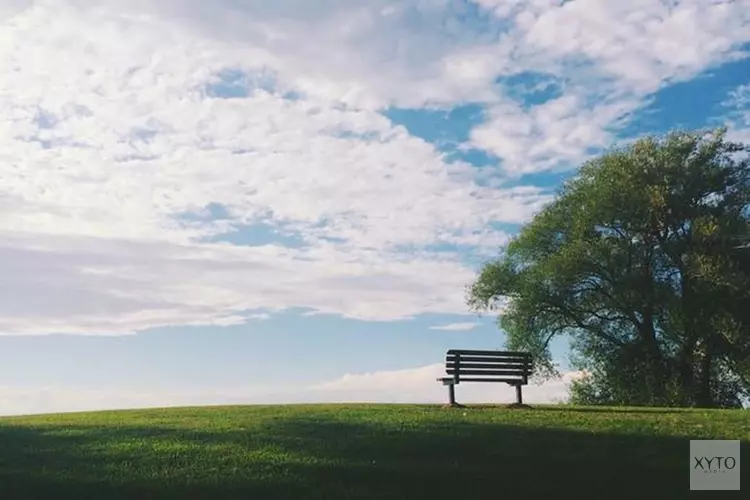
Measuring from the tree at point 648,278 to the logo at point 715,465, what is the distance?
20555mm

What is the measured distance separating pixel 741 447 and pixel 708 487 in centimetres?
310

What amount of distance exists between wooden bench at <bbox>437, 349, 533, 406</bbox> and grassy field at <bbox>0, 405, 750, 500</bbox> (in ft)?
18.4

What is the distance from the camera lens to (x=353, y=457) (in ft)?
48.0

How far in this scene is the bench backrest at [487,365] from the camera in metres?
25.9

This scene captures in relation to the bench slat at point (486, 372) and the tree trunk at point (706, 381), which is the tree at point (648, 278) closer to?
the tree trunk at point (706, 381)

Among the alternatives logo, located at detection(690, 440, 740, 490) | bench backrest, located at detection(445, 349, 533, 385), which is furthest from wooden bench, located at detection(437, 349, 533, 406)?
logo, located at detection(690, 440, 740, 490)

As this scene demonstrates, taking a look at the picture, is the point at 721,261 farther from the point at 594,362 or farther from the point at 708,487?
the point at 708,487

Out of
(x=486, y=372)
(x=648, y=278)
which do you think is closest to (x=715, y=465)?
(x=486, y=372)

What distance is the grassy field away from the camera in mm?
12906

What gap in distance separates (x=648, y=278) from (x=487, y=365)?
48.5 ft

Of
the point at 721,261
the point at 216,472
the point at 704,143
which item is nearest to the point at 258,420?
the point at 216,472

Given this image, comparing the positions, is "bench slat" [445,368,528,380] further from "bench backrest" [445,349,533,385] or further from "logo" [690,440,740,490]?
"logo" [690,440,740,490]

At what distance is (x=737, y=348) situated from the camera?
36.8m

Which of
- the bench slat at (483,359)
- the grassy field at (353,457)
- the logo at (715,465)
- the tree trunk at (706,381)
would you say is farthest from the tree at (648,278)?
the logo at (715,465)
